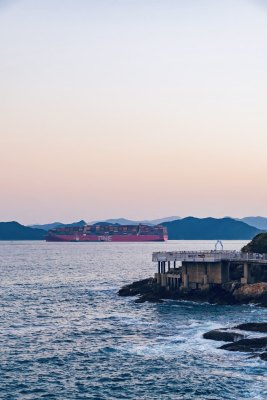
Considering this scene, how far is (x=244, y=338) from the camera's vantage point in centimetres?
5594

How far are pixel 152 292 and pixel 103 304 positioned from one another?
9.41m

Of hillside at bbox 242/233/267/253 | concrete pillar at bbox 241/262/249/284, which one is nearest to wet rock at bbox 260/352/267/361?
concrete pillar at bbox 241/262/249/284

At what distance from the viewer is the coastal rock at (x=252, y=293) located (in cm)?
7894

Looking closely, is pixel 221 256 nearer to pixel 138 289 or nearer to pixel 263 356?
pixel 138 289

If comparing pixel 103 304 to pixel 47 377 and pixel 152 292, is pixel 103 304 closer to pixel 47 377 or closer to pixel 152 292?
→ pixel 152 292

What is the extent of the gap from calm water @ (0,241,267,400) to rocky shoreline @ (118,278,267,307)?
2.80 metres

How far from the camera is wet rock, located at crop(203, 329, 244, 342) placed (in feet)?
185

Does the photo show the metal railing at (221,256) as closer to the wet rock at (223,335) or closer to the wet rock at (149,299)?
A: the wet rock at (149,299)

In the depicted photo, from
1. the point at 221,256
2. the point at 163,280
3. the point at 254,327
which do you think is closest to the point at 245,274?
the point at 221,256

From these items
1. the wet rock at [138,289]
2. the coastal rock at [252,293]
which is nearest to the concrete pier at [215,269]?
the coastal rock at [252,293]

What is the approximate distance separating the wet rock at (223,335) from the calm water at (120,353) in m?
1.06

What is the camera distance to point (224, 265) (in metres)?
88.2

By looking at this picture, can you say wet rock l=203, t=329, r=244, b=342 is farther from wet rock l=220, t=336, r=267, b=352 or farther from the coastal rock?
the coastal rock

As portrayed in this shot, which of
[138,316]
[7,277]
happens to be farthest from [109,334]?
[7,277]
